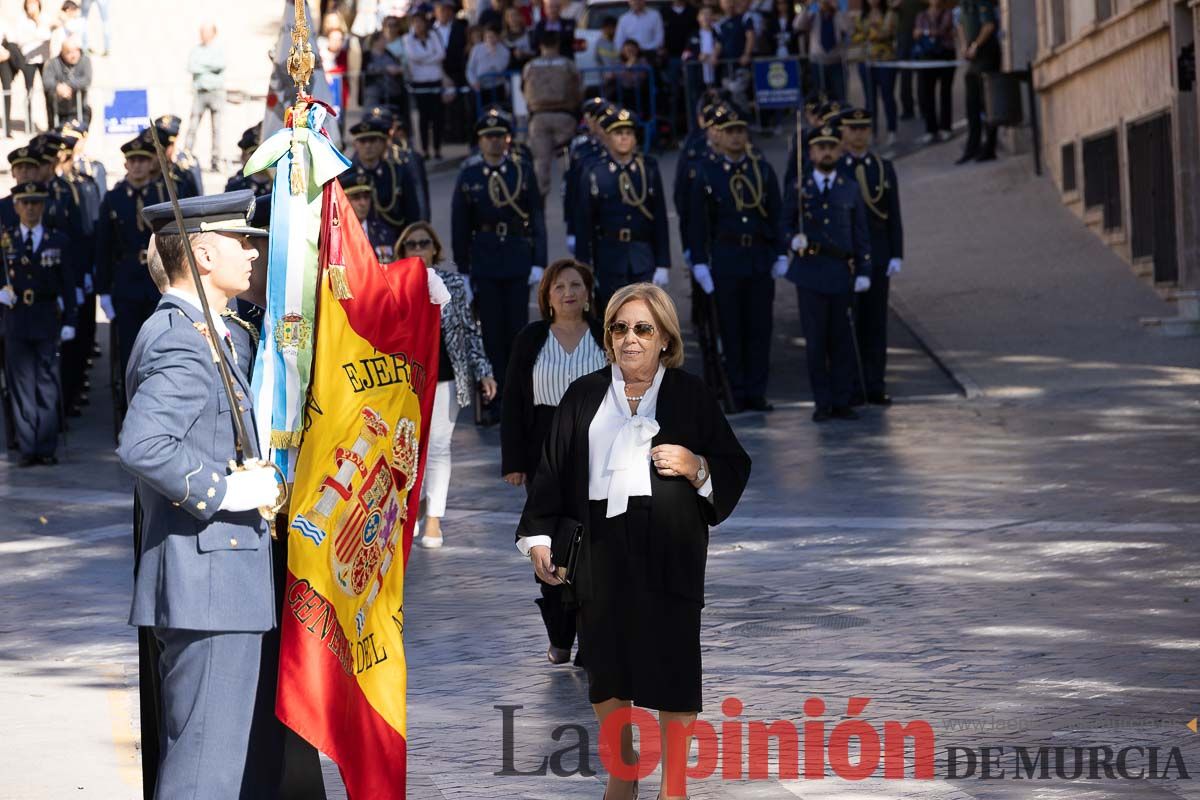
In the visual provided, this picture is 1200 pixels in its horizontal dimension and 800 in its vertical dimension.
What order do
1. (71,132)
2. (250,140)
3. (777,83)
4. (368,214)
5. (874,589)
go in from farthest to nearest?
(777,83), (71,132), (250,140), (368,214), (874,589)

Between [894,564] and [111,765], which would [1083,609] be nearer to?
[894,564]

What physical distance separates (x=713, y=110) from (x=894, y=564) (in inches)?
269

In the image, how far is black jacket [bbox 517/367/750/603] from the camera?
6555 millimetres

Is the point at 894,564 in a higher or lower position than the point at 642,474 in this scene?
lower

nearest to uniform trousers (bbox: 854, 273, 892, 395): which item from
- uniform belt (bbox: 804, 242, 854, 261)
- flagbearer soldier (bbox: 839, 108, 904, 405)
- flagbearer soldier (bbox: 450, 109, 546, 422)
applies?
flagbearer soldier (bbox: 839, 108, 904, 405)

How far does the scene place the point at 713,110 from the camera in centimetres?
1647

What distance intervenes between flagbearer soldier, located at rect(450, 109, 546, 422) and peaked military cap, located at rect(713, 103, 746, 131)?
1.55 meters

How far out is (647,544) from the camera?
6.57 meters

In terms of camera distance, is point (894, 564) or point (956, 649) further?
point (894, 564)

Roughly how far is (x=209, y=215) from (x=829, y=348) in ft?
33.9

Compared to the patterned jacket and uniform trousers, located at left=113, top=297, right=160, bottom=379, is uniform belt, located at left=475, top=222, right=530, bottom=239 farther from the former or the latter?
the patterned jacket

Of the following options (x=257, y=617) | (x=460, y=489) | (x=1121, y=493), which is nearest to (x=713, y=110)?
(x=460, y=489)

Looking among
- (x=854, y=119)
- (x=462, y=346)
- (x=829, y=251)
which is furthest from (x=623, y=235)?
(x=462, y=346)

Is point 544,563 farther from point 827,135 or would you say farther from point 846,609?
point 827,135
